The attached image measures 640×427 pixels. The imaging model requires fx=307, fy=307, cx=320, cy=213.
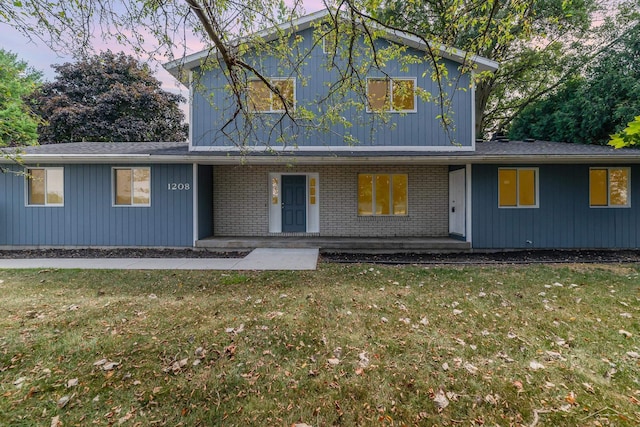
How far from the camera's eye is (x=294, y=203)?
1022 cm

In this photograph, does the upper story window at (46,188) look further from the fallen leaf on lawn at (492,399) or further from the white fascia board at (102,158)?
the fallen leaf on lawn at (492,399)

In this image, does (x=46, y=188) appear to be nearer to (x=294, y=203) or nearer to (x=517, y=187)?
(x=294, y=203)

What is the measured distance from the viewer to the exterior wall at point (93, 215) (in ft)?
29.1

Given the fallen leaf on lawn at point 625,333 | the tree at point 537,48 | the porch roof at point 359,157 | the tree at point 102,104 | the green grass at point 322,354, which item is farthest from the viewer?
the tree at point 102,104

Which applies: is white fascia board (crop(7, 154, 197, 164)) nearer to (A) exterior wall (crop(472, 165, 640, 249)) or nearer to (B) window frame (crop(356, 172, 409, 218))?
(B) window frame (crop(356, 172, 409, 218))

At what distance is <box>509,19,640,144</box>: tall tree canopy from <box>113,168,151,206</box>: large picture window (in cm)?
1651

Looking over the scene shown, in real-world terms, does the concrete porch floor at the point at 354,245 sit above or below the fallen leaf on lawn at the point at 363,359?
above

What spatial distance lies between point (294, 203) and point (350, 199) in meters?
1.86

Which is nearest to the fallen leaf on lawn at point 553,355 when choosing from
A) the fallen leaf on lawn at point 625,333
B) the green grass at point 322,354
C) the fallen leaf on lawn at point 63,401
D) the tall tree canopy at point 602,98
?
the green grass at point 322,354

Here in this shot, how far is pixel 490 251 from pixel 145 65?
914 centimetres

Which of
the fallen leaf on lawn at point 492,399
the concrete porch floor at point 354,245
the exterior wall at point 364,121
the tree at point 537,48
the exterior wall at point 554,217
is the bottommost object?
the fallen leaf on lawn at point 492,399

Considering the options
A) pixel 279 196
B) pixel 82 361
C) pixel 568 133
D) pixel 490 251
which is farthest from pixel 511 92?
pixel 82 361

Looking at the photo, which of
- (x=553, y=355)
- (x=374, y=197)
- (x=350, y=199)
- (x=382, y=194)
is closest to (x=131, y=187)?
(x=350, y=199)

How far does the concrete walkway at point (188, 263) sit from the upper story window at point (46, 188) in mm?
2055
